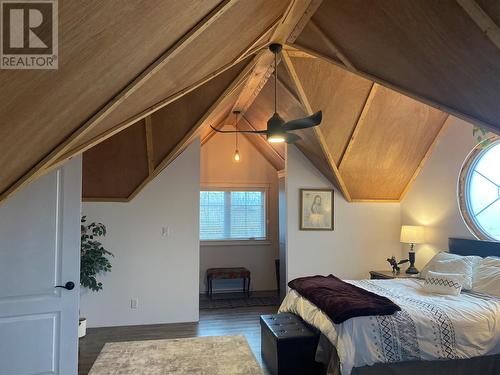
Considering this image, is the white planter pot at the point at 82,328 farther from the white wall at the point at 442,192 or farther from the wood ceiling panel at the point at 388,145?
the white wall at the point at 442,192

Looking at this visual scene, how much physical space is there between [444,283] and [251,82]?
10.7 ft

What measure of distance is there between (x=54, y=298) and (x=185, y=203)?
258 cm

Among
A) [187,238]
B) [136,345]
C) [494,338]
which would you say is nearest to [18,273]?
[136,345]

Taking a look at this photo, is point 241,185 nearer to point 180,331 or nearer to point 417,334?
point 180,331

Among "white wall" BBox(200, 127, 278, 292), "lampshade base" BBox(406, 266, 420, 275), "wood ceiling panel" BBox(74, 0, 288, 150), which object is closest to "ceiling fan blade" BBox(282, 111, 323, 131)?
"wood ceiling panel" BBox(74, 0, 288, 150)

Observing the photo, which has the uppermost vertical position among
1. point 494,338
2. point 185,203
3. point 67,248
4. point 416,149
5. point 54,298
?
point 416,149

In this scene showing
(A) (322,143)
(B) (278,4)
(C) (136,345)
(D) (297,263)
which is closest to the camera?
(B) (278,4)

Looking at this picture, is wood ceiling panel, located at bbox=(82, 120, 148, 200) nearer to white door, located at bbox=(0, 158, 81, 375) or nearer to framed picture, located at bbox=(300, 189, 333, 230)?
white door, located at bbox=(0, 158, 81, 375)

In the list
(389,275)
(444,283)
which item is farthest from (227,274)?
(444,283)

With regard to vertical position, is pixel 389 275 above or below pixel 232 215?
below

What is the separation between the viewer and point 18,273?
2.63 meters

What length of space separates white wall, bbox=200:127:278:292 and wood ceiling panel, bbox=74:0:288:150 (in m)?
3.89

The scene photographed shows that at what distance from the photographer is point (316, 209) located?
5.58 metres

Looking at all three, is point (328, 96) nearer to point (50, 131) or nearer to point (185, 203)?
point (185, 203)
